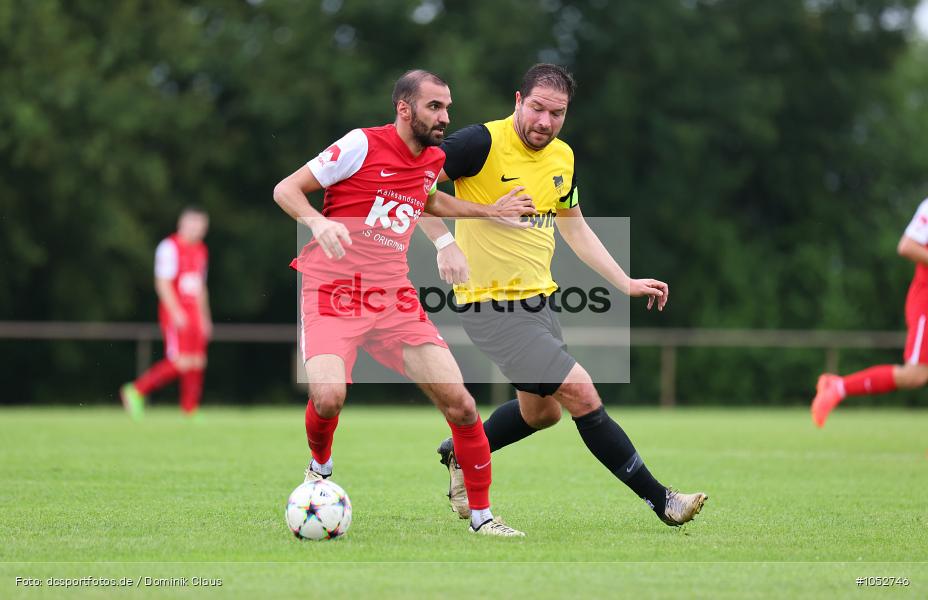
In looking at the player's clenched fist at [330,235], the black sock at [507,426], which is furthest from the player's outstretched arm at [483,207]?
the black sock at [507,426]

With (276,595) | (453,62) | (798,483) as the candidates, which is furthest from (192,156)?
(276,595)

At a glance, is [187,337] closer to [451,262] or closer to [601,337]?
[601,337]

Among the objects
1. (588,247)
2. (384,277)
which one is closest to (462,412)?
(384,277)

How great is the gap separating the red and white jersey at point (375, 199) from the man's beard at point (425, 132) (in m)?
0.12

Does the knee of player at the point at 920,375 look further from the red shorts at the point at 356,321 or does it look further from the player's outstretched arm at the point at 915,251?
the red shorts at the point at 356,321

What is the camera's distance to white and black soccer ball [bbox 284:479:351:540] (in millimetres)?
6258

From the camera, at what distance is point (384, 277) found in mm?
6762

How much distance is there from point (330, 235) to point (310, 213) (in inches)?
9.6

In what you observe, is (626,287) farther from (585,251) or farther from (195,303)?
(195,303)

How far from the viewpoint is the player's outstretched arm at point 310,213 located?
6125 mm

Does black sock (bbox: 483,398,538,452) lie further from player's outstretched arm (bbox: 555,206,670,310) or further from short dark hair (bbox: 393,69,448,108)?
short dark hair (bbox: 393,69,448,108)

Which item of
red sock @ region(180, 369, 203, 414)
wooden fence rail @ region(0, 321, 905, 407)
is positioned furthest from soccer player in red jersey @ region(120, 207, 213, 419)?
wooden fence rail @ region(0, 321, 905, 407)

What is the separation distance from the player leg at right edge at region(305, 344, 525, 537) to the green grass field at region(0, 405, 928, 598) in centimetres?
18

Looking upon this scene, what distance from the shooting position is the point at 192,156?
1033 inches
